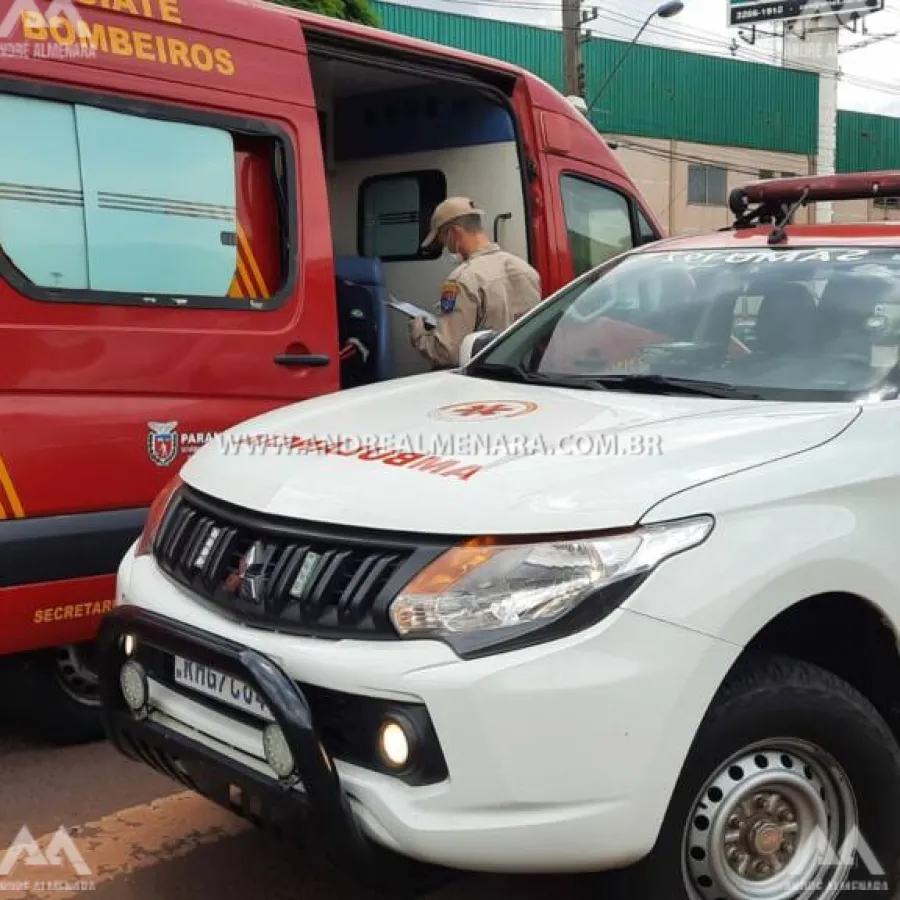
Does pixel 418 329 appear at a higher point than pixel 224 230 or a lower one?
lower

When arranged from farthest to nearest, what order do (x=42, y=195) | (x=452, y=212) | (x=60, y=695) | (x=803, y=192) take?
(x=452, y=212)
(x=803, y=192)
(x=60, y=695)
(x=42, y=195)

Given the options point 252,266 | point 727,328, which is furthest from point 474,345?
point 727,328

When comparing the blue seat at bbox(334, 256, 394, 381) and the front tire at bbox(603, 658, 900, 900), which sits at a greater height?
the blue seat at bbox(334, 256, 394, 381)

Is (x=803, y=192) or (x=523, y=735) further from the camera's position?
(x=803, y=192)

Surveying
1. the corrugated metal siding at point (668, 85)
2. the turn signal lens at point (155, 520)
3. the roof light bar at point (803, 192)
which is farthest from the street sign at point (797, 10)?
the turn signal lens at point (155, 520)

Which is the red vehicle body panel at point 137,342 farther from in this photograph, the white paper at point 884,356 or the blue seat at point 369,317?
the white paper at point 884,356

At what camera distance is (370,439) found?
2693 millimetres

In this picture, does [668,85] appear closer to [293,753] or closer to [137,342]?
[137,342]

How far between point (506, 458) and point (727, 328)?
1.16 m

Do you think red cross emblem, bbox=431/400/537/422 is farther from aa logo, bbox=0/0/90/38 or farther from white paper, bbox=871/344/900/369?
aa logo, bbox=0/0/90/38

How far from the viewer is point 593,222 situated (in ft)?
19.0

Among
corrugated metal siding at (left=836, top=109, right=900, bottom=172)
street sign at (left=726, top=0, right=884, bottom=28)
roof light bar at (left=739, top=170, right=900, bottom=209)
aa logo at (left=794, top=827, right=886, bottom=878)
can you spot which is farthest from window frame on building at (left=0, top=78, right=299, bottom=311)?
street sign at (left=726, top=0, right=884, bottom=28)

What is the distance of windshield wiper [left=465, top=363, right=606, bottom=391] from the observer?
3.20m

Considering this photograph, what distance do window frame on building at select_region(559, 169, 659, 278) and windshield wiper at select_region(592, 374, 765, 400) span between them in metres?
2.24
